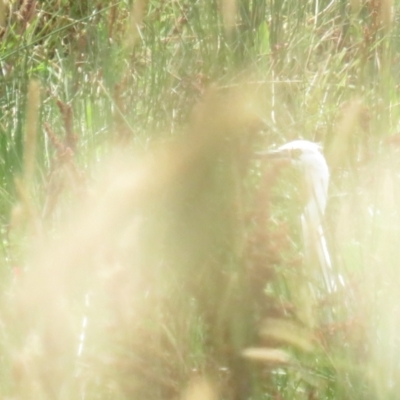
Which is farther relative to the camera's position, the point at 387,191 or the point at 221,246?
the point at 387,191

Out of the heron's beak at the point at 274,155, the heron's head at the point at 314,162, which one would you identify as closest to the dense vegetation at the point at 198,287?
the heron's beak at the point at 274,155

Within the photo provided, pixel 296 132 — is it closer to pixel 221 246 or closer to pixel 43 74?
pixel 43 74

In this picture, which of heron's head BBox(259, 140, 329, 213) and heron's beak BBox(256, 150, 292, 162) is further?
heron's head BBox(259, 140, 329, 213)

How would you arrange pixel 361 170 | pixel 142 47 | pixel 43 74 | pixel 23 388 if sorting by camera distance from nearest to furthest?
pixel 23 388
pixel 361 170
pixel 142 47
pixel 43 74

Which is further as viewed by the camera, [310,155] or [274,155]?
[310,155]

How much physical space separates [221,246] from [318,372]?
200 millimetres

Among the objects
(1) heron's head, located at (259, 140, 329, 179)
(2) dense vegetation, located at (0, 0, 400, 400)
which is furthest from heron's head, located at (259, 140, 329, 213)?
(2) dense vegetation, located at (0, 0, 400, 400)

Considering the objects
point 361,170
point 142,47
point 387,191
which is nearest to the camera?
point 387,191

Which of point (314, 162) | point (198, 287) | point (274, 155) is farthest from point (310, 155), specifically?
point (198, 287)

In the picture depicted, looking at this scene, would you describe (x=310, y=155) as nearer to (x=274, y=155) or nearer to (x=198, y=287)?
(x=274, y=155)

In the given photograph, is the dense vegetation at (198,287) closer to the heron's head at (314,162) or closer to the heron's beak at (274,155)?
the heron's beak at (274,155)

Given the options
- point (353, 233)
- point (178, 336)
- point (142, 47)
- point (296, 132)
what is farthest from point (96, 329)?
point (142, 47)

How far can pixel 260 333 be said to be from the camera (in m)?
1.08

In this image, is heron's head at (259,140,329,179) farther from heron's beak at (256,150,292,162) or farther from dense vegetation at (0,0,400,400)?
dense vegetation at (0,0,400,400)
